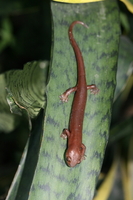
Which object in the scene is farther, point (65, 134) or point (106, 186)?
point (106, 186)

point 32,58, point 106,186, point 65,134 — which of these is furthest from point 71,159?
point 32,58

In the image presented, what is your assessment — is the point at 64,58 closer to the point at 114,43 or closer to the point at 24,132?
the point at 114,43

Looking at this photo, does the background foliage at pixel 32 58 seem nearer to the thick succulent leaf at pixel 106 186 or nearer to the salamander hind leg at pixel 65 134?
the thick succulent leaf at pixel 106 186

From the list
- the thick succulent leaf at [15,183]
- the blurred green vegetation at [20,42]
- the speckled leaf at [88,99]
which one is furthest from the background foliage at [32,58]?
the thick succulent leaf at [15,183]

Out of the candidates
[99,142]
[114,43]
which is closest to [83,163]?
[99,142]

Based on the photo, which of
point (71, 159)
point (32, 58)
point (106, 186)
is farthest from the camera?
point (32, 58)

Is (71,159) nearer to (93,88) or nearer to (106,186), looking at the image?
(93,88)
